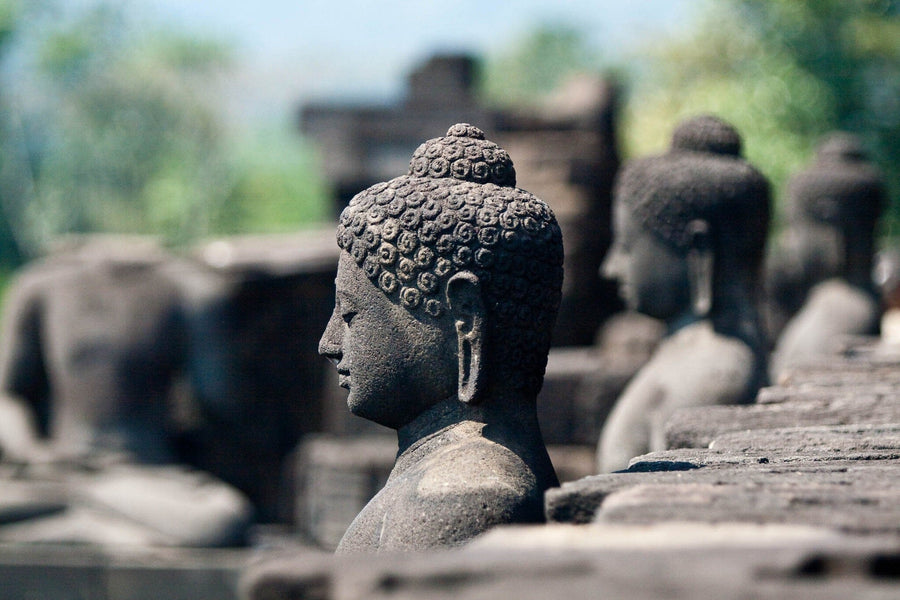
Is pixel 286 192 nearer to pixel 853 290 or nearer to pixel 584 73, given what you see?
pixel 584 73

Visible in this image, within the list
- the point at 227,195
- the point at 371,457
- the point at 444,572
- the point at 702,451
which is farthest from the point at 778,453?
the point at 227,195

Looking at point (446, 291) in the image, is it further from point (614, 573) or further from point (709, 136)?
point (709, 136)

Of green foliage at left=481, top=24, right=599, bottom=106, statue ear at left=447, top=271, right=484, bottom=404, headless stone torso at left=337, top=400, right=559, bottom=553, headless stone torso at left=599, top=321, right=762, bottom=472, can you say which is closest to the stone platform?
headless stone torso at left=337, top=400, right=559, bottom=553

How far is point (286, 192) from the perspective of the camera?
58719 millimetres

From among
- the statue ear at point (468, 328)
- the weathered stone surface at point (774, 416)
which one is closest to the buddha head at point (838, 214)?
the weathered stone surface at point (774, 416)

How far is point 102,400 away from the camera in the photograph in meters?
9.27

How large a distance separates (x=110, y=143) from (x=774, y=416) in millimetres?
40091

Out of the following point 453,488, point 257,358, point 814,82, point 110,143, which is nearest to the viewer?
point 453,488

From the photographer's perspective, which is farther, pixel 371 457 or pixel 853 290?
pixel 371 457

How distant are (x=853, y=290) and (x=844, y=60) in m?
8.59

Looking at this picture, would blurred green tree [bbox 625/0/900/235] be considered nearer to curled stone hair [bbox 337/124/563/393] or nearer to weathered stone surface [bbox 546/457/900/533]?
curled stone hair [bbox 337/124/563/393]

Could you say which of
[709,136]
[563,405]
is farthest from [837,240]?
[709,136]

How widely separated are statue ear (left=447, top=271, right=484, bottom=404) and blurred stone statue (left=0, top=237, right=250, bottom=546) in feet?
18.5

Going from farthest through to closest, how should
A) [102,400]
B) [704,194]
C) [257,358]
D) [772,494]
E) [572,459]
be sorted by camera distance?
[257,358]
[102,400]
[572,459]
[704,194]
[772,494]
